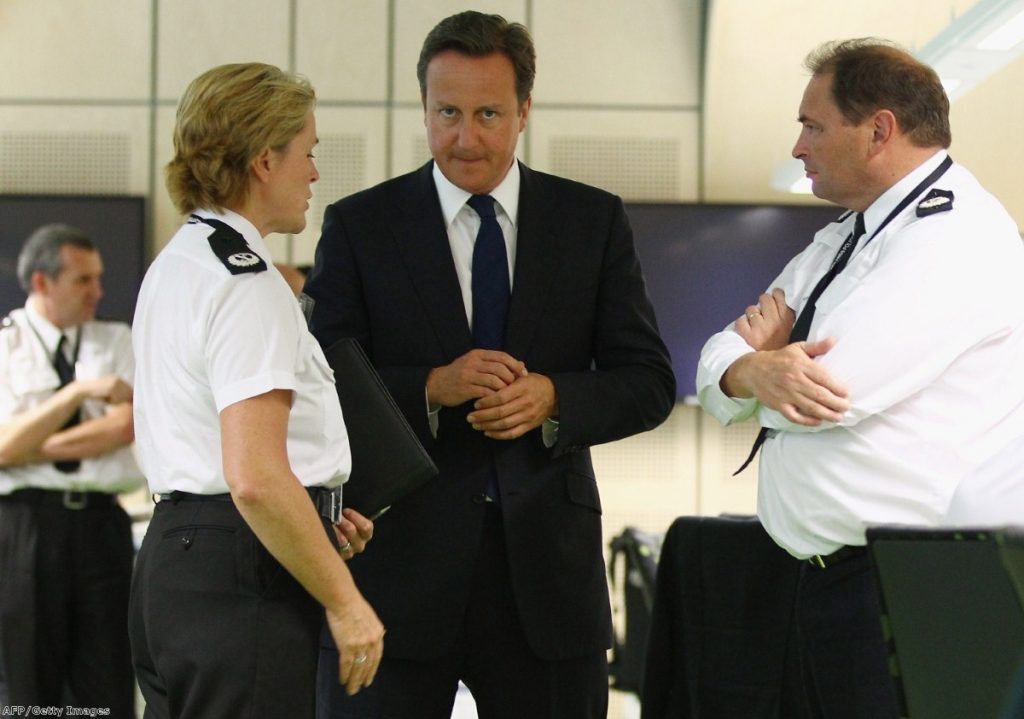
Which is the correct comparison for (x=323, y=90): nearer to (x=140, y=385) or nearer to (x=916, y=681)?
(x=140, y=385)

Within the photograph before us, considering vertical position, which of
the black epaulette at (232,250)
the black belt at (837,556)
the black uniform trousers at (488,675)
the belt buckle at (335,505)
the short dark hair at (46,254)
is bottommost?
the black uniform trousers at (488,675)

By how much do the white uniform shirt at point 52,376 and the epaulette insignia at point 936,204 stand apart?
2.96m

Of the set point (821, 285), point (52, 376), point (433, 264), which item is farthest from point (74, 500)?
point (821, 285)

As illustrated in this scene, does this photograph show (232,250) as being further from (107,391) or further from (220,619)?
(107,391)

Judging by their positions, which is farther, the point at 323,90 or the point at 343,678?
the point at 323,90

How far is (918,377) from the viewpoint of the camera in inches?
82.7

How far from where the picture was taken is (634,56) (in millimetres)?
7266

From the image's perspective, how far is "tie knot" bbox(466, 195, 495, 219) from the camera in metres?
2.60

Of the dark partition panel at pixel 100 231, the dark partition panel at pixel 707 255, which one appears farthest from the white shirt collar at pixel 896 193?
the dark partition panel at pixel 100 231

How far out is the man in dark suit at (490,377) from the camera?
2404 millimetres

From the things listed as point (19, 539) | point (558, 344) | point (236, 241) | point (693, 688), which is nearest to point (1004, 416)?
point (558, 344)

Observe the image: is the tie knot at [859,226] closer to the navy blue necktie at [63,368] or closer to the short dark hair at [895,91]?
the short dark hair at [895,91]

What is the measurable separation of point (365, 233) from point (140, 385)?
0.71 meters

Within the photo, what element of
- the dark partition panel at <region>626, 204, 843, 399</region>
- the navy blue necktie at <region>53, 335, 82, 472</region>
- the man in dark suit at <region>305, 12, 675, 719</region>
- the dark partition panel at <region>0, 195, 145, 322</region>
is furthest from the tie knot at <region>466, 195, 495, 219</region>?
the dark partition panel at <region>0, 195, 145, 322</region>
